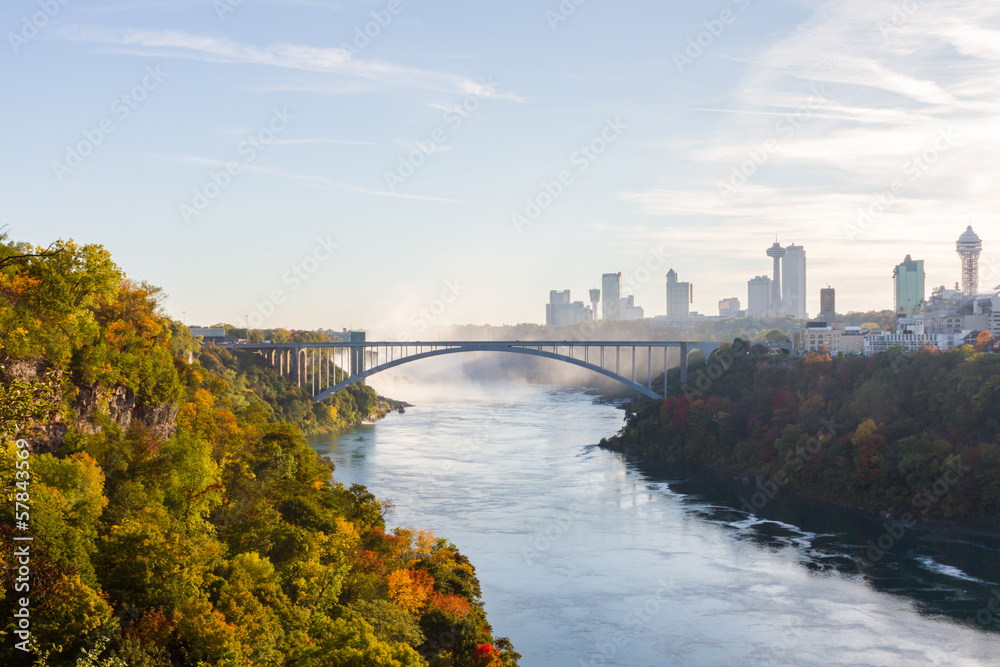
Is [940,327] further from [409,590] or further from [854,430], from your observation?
[409,590]

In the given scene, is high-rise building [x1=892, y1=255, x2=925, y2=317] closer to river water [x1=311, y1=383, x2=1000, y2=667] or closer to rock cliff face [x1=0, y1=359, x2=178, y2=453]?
→ river water [x1=311, y1=383, x2=1000, y2=667]

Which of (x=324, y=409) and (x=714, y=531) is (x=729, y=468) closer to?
(x=714, y=531)

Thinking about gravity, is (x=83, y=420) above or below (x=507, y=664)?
above

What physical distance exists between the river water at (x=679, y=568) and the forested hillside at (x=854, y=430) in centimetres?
221

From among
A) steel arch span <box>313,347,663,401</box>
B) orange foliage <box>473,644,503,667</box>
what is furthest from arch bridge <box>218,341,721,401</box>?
orange foliage <box>473,644,503,667</box>

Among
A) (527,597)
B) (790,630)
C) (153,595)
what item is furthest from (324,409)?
(153,595)

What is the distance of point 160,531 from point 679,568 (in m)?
18.9

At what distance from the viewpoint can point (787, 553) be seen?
32.0m

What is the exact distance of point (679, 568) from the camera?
98.1 feet

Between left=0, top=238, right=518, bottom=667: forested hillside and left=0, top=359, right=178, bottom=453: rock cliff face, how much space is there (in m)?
0.05

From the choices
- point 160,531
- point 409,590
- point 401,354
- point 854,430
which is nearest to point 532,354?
point 401,354

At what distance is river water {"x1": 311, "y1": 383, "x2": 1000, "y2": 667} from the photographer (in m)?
23.0

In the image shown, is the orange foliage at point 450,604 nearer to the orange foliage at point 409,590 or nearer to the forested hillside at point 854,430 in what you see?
the orange foliage at point 409,590

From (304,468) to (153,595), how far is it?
1107cm
